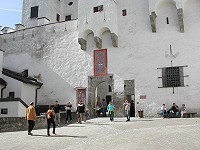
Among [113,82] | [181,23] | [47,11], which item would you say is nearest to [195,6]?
[181,23]

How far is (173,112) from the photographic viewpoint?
17516 millimetres

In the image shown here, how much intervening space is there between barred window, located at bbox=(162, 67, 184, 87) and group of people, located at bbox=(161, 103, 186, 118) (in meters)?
1.72

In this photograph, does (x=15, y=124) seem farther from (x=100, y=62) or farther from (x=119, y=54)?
(x=119, y=54)

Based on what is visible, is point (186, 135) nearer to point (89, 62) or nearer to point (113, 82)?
point (113, 82)

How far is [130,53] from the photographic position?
66.7ft

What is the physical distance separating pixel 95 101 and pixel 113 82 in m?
2.50

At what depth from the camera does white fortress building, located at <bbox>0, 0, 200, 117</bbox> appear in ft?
61.4

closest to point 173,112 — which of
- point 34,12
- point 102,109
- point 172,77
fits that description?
point 172,77

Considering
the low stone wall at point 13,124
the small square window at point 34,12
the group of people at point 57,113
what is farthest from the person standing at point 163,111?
the small square window at point 34,12

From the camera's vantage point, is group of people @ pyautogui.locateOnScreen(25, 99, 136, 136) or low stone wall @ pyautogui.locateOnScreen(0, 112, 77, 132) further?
low stone wall @ pyautogui.locateOnScreen(0, 112, 77, 132)

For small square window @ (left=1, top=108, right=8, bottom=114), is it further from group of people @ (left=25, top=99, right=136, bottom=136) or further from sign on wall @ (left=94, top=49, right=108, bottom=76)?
sign on wall @ (left=94, top=49, right=108, bottom=76)

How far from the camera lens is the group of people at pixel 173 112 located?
17381 millimetres

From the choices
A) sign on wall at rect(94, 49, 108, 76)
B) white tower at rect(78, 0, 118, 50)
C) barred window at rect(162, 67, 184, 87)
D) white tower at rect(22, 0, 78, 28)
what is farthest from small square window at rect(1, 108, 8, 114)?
white tower at rect(22, 0, 78, 28)

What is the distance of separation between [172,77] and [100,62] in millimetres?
5990
